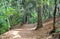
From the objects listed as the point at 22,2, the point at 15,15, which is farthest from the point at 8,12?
the point at 22,2

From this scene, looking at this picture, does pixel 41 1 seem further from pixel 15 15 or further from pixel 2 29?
pixel 15 15

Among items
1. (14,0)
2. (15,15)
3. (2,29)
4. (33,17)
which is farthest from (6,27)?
(33,17)

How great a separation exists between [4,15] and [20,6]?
28.2ft

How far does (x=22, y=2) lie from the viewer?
33938mm

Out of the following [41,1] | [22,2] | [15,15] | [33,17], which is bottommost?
[33,17]

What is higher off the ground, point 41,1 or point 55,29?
point 41,1

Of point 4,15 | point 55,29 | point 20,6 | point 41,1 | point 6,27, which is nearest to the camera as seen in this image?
point 55,29

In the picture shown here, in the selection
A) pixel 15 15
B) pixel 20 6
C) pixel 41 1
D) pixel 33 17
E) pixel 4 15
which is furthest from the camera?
pixel 33 17

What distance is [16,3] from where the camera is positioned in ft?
112

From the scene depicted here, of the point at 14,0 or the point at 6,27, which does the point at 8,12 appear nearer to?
the point at 6,27

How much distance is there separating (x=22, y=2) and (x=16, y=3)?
4.09 feet

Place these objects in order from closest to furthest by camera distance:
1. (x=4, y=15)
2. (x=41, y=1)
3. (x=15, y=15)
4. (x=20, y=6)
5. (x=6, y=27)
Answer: (x=41, y=1) < (x=6, y=27) < (x=4, y=15) < (x=15, y=15) < (x=20, y=6)

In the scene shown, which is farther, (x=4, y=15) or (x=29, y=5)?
(x=29, y=5)

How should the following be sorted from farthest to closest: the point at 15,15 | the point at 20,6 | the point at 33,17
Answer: the point at 33,17
the point at 20,6
the point at 15,15
